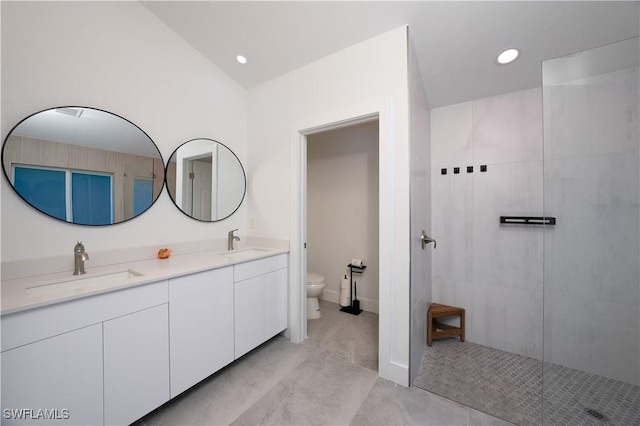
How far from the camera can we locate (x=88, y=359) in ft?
3.60

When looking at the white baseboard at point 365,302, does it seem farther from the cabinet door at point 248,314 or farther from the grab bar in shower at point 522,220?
the grab bar in shower at point 522,220

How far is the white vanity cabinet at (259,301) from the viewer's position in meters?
1.80

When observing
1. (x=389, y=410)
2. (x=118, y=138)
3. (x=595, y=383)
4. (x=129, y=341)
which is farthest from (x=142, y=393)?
(x=595, y=383)

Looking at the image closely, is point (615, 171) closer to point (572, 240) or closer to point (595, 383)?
point (572, 240)

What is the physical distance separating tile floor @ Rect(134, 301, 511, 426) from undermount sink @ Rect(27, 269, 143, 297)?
853 mm

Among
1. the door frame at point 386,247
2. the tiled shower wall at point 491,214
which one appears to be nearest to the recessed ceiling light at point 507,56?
the tiled shower wall at point 491,214

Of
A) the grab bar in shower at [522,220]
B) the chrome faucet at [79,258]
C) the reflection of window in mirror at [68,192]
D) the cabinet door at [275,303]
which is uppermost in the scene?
the reflection of window in mirror at [68,192]

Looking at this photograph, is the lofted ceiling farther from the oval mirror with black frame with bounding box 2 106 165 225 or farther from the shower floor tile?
the shower floor tile

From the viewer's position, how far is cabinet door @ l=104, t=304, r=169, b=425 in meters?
1.17

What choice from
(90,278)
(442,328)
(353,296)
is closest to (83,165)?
(90,278)

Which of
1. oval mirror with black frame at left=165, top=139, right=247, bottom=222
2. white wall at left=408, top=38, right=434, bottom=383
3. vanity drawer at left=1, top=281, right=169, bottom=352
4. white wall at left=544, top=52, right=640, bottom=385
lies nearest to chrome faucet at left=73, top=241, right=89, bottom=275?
vanity drawer at left=1, top=281, right=169, bottom=352

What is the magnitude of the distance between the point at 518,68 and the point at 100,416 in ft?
11.1

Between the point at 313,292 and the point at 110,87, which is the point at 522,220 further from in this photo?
the point at 110,87

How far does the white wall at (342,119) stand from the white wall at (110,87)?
15.5 inches
